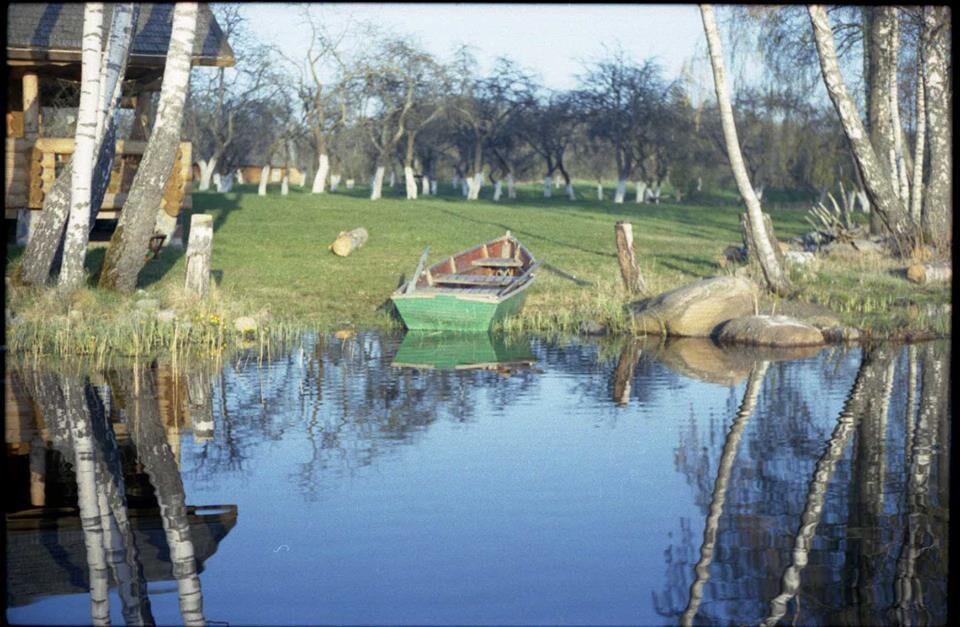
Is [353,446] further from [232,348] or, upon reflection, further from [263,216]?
[263,216]

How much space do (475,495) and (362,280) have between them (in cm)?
1438

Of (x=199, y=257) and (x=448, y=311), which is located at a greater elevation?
(x=199, y=257)

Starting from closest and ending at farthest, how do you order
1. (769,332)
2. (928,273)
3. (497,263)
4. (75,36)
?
1. (769,332)
2. (497,263)
3. (928,273)
4. (75,36)

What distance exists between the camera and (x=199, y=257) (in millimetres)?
16953

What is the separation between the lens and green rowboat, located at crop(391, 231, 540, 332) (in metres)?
16.8

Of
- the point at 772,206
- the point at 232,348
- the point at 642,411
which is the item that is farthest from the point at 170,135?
the point at 772,206

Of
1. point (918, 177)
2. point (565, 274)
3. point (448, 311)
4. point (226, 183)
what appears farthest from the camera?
point (226, 183)

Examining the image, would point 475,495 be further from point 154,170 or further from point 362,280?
point 362,280

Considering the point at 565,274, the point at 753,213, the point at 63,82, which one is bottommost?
the point at 565,274

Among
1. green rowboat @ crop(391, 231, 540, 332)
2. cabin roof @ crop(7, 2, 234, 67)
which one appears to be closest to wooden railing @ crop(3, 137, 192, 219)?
cabin roof @ crop(7, 2, 234, 67)

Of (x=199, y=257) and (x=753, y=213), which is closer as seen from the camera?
(x=199, y=257)

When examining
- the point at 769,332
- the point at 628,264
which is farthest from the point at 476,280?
the point at 769,332

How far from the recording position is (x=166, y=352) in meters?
→ 14.5

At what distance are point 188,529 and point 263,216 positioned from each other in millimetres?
26550
